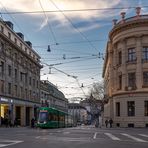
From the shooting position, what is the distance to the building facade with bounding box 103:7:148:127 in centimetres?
5966

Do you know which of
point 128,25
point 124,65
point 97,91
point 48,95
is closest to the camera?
point 128,25

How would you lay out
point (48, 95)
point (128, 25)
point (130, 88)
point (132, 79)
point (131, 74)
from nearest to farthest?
1. point (130, 88)
2. point (132, 79)
3. point (128, 25)
4. point (131, 74)
5. point (48, 95)

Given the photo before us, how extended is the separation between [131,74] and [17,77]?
947 inches

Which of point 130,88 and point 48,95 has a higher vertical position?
point 48,95

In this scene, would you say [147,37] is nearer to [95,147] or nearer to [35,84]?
[35,84]

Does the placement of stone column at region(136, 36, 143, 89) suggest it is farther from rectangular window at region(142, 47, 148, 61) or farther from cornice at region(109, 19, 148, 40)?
cornice at region(109, 19, 148, 40)

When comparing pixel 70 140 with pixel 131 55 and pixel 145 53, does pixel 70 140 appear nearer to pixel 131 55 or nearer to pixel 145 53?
pixel 145 53

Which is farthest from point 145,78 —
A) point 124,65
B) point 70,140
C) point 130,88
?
point 70,140

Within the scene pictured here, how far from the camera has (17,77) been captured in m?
76.3

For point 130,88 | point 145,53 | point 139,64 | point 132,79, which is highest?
point 145,53

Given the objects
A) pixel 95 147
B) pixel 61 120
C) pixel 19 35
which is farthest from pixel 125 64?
pixel 95 147

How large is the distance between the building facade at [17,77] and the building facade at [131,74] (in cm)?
1369

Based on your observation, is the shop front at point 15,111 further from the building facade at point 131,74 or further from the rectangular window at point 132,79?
the rectangular window at point 132,79

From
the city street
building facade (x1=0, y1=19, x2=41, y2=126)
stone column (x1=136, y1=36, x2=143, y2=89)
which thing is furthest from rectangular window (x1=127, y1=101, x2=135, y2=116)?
the city street
